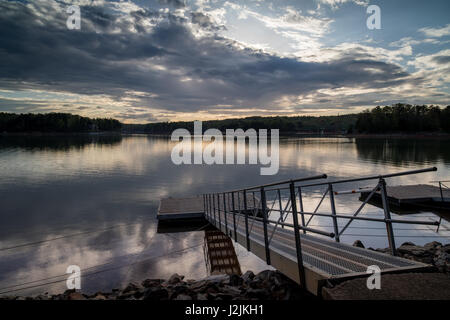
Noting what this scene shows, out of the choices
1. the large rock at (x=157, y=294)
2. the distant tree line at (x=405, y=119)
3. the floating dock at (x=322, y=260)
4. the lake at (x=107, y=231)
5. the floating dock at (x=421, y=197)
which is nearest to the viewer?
the floating dock at (x=322, y=260)

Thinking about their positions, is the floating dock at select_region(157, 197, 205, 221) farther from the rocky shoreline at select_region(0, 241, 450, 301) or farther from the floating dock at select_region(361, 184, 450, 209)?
the floating dock at select_region(361, 184, 450, 209)

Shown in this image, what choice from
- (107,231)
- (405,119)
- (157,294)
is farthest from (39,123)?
(405,119)

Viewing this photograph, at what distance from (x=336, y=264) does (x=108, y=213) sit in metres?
14.7

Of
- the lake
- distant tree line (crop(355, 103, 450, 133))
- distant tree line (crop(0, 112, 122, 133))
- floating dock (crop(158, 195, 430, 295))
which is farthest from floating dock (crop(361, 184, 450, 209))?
distant tree line (crop(0, 112, 122, 133))

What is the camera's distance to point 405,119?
376 feet

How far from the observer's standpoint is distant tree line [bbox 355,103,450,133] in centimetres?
10712

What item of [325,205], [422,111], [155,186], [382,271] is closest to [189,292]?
[382,271]

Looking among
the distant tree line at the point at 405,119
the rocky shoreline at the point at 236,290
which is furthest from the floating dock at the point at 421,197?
the distant tree line at the point at 405,119

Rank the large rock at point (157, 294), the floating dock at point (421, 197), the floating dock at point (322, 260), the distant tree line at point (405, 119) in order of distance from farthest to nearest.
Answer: the distant tree line at point (405, 119), the floating dock at point (421, 197), the large rock at point (157, 294), the floating dock at point (322, 260)

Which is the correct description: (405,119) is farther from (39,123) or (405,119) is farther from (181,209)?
(39,123)

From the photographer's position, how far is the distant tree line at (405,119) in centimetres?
10712

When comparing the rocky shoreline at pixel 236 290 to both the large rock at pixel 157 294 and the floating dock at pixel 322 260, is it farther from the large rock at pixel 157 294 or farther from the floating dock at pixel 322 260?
the floating dock at pixel 322 260

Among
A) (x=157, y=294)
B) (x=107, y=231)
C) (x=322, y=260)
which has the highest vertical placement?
(x=322, y=260)

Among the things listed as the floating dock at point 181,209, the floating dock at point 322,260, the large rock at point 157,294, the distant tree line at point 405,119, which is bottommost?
the floating dock at point 181,209
